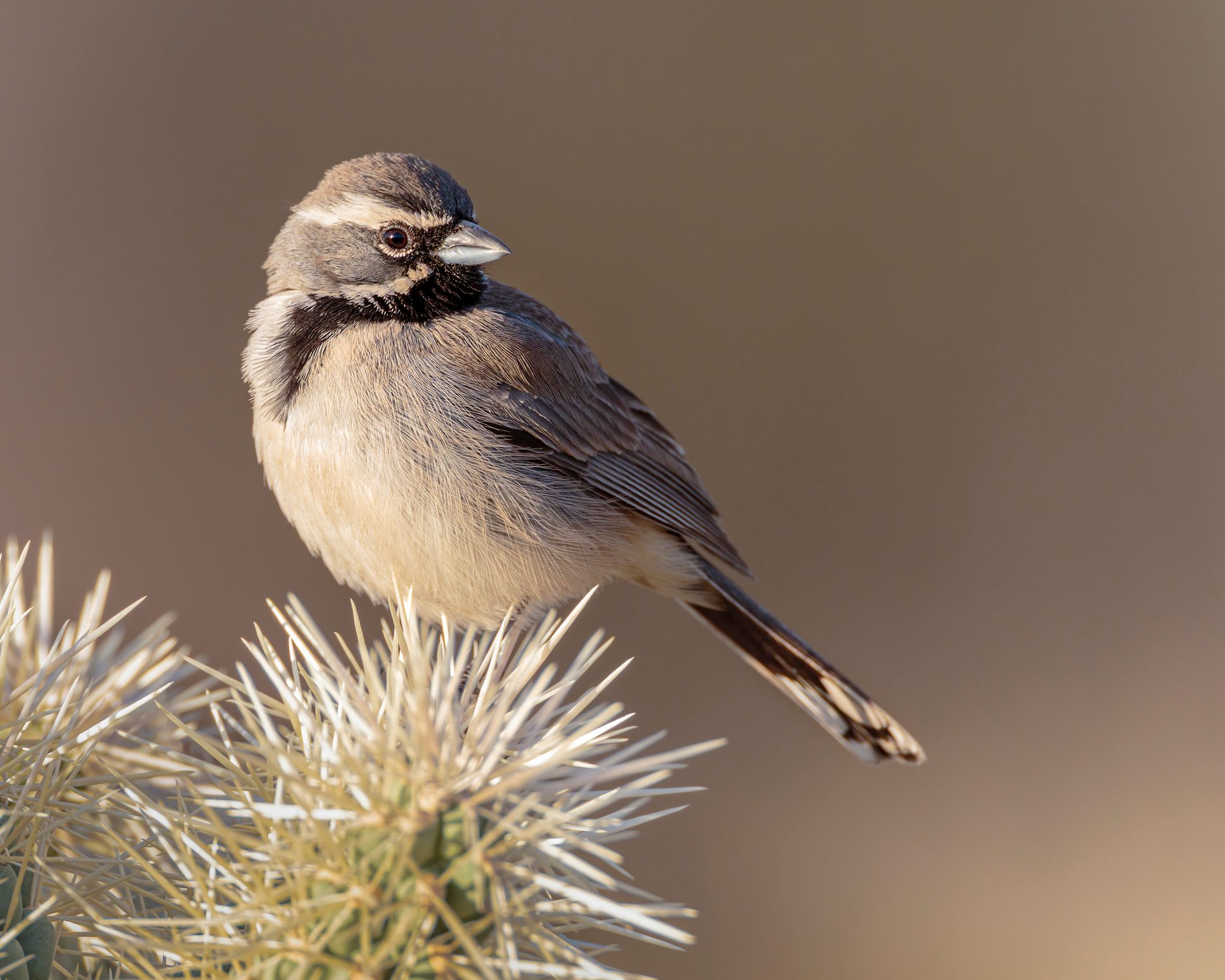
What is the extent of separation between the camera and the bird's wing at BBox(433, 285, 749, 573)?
3.48 m

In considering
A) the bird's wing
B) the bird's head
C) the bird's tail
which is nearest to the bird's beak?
the bird's head

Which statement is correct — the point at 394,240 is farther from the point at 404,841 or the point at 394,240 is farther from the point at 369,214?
the point at 404,841

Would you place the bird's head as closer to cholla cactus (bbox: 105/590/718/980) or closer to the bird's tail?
the bird's tail

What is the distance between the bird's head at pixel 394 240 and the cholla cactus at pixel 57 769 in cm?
149

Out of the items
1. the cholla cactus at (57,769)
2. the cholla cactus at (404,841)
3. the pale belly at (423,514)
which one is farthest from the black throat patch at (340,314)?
the cholla cactus at (404,841)

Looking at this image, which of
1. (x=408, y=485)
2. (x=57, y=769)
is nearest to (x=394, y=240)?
(x=408, y=485)

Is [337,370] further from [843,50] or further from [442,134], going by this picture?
[843,50]

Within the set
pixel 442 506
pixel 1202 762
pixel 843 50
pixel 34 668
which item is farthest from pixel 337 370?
pixel 1202 762

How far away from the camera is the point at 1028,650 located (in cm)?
780

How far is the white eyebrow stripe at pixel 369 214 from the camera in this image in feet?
11.1

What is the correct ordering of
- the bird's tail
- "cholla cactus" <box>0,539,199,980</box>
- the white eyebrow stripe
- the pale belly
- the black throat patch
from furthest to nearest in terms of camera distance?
the bird's tail, the white eyebrow stripe, the black throat patch, the pale belly, "cholla cactus" <box>0,539,199,980</box>

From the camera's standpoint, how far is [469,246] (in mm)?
3385

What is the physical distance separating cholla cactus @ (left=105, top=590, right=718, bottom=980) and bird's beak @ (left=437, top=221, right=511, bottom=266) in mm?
1874

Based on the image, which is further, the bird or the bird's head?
the bird's head
